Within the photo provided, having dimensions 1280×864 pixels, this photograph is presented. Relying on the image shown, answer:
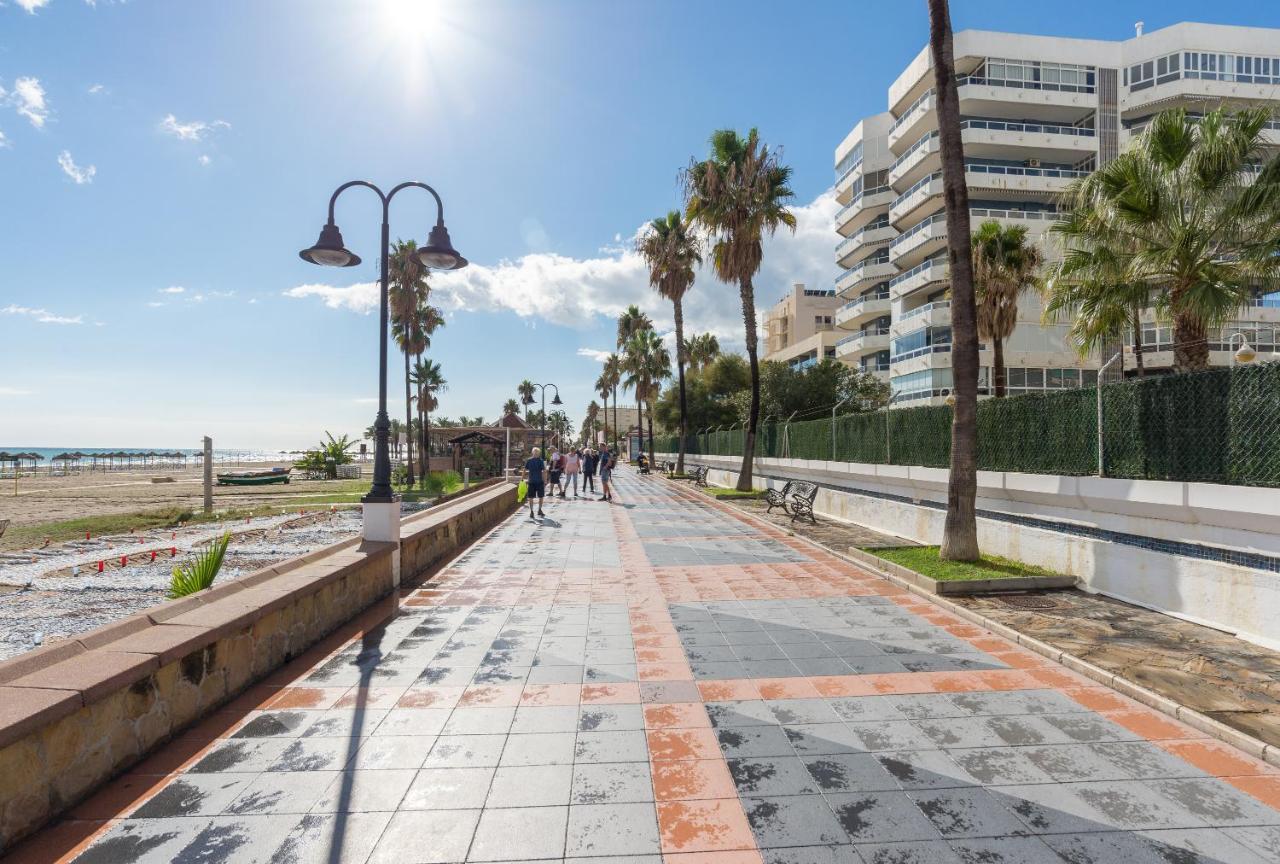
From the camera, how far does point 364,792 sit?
3.29m

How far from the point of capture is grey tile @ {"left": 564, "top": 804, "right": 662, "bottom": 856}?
284cm

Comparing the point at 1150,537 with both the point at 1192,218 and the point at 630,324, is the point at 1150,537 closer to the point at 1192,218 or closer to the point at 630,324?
the point at 1192,218

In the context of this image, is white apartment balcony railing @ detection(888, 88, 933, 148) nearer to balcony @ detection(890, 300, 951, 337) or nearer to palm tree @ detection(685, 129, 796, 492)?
balcony @ detection(890, 300, 951, 337)

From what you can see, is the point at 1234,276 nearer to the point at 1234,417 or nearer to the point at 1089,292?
the point at 1089,292

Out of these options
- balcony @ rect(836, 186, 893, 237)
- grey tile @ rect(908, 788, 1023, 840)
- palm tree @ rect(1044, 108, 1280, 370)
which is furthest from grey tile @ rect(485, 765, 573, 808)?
balcony @ rect(836, 186, 893, 237)

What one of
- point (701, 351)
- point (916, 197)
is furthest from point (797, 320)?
point (916, 197)

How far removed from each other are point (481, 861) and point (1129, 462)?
8.30 m

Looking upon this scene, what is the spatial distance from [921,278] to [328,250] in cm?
3397

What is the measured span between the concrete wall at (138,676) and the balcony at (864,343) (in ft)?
137

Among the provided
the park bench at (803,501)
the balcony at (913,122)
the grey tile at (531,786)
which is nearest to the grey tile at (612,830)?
the grey tile at (531,786)

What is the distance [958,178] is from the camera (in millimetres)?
8688

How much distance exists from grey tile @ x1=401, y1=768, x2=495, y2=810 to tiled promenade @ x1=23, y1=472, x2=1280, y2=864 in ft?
0.06

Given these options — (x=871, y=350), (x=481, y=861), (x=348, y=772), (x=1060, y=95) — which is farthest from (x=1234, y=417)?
(x=871, y=350)

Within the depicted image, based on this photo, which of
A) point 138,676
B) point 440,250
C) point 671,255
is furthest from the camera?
point 671,255
